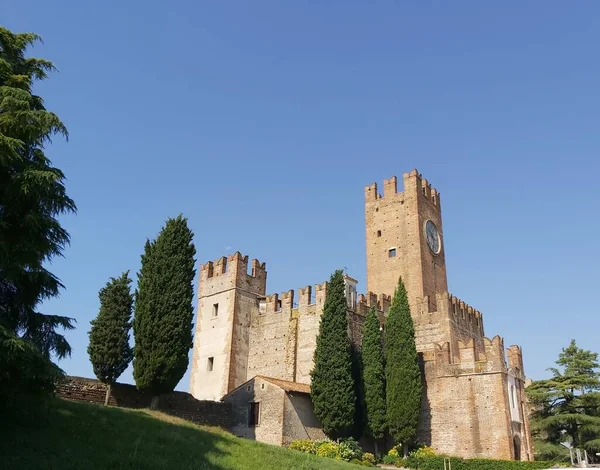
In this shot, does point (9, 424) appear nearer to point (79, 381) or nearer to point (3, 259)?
point (3, 259)

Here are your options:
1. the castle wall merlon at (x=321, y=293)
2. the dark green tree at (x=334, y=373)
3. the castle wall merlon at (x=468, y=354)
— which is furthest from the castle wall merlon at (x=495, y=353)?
the castle wall merlon at (x=321, y=293)

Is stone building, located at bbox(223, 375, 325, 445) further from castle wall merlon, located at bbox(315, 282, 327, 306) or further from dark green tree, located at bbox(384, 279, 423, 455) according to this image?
castle wall merlon, located at bbox(315, 282, 327, 306)

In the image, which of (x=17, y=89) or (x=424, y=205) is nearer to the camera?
(x=17, y=89)

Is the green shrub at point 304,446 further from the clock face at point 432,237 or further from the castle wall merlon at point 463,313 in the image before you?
the clock face at point 432,237

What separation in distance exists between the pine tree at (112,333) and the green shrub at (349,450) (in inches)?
453

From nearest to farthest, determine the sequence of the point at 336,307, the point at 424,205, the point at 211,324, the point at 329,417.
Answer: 1. the point at 329,417
2. the point at 336,307
3. the point at 211,324
4. the point at 424,205

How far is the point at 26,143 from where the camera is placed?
49.2 ft

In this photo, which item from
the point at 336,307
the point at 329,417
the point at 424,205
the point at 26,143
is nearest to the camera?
the point at 26,143

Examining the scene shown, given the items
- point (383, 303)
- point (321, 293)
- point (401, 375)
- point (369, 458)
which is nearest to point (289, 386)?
point (369, 458)

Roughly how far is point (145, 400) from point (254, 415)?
635cm

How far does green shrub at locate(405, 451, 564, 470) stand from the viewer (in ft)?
92.3

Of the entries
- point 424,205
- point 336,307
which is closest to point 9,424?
point 336,307

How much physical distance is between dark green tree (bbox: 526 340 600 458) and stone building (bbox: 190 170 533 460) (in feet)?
13.4

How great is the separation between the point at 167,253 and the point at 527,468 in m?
20.2
